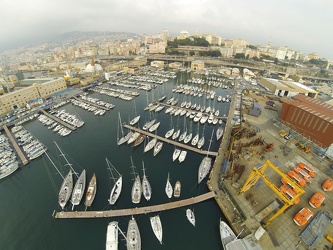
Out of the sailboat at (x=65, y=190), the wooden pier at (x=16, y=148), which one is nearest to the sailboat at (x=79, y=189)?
the sailboat at (x=65, y=190)

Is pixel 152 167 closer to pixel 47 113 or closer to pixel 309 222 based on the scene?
pixel 309 222

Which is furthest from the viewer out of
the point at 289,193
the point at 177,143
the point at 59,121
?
the point at 59,121

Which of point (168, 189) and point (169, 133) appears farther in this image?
point (169, 133)

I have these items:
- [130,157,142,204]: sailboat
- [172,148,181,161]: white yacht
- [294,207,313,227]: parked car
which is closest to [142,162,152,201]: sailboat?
[130,157,142,204]: sailboat

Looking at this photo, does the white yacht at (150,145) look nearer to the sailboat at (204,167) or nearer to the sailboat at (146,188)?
the sailboat at (146,188)

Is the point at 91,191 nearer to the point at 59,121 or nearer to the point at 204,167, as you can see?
the point at 204,167

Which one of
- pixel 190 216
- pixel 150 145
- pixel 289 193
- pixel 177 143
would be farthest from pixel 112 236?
pixel 289 193
